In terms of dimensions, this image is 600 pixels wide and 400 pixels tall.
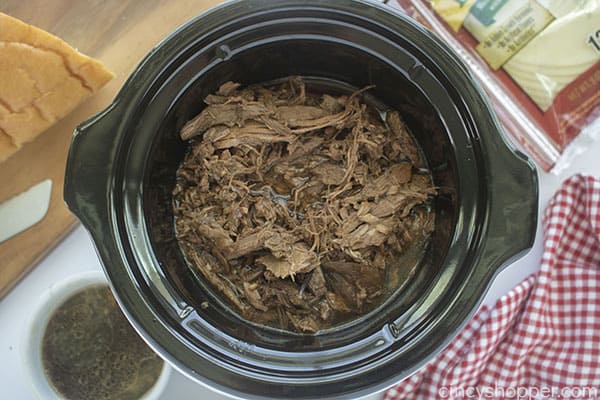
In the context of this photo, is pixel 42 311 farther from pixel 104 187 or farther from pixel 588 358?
pixel 588 358

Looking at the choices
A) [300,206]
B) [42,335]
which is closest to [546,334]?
[300,206]

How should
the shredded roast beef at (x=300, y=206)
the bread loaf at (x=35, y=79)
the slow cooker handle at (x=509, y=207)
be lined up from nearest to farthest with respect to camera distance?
the slow cooker handle at (x=509, y=207), the shredded roast beef at (x=300, y=206), the bread loaf at (x=35, y=79)

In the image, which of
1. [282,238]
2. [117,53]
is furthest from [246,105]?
[117,53]

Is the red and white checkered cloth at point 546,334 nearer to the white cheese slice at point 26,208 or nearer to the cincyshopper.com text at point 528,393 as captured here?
the cincyshopper.com text at point 528,393

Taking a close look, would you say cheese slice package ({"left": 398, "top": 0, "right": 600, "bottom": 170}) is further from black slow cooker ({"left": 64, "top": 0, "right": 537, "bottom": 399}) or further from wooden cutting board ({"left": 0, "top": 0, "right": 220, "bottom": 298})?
wooden cutting board ({"left": 0, "top": 0, "right": 220, "bottom": 298})

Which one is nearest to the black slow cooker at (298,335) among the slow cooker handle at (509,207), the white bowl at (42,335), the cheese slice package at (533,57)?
the slow cooker handle at (509,207)
